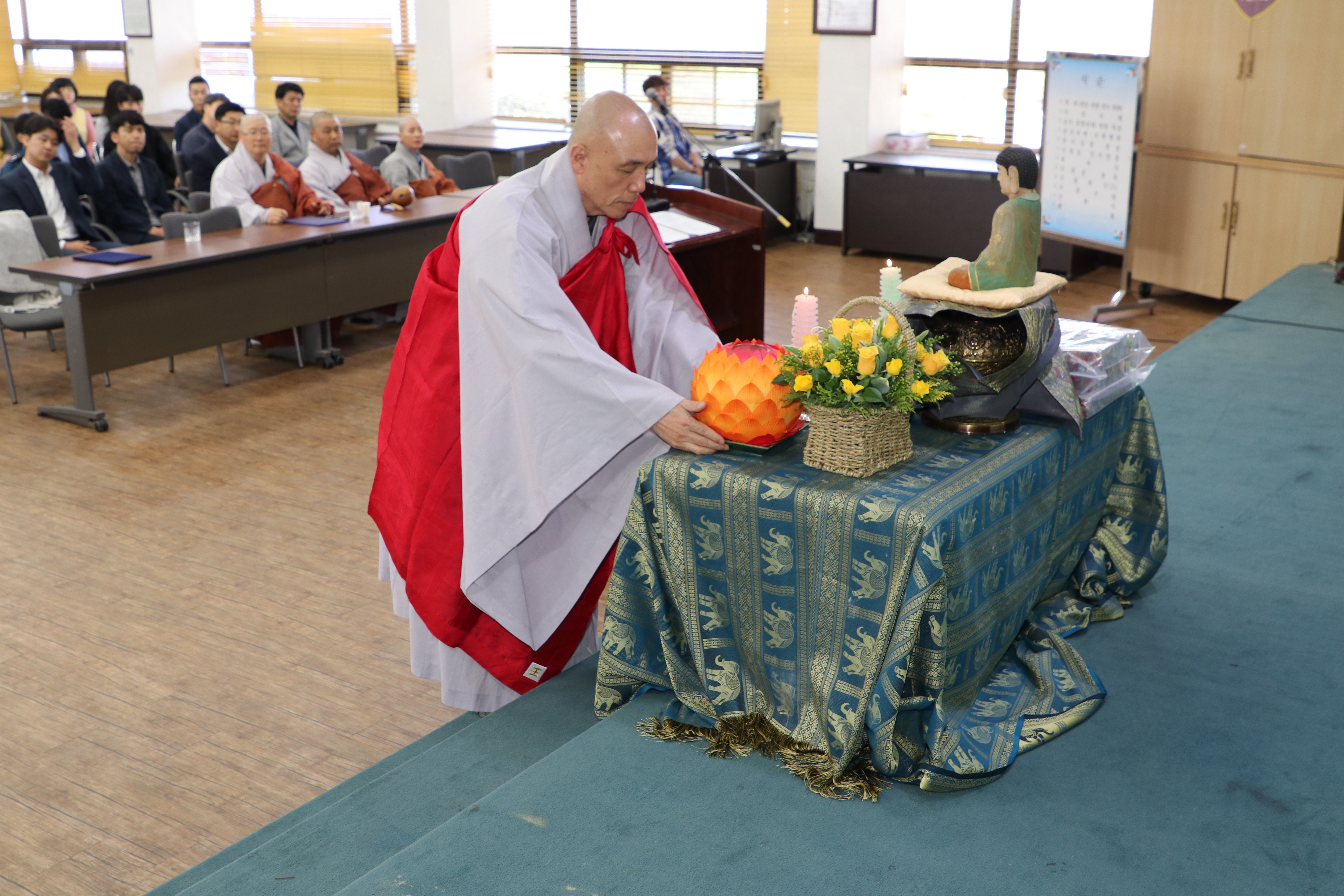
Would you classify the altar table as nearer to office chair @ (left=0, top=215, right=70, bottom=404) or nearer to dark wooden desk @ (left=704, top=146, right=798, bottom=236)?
office chair @ (left=0, top=215, right=70, bottom=404)

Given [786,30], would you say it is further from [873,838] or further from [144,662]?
[873,838]

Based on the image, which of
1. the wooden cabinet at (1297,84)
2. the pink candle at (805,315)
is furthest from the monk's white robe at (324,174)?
the wooden cabinet at (1297,84)

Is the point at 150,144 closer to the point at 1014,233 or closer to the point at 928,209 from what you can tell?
the point at 928,209

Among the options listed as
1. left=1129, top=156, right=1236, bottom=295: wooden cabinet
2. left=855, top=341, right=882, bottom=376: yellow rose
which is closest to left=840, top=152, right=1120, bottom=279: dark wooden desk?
left=1129, top=156, right=1236, bottom=295: wooden cabinet

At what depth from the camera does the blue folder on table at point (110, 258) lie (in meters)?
4.90

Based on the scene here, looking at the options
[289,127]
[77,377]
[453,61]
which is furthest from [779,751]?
[453,61]

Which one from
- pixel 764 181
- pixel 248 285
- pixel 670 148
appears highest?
pixel 670 148

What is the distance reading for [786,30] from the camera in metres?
8.74

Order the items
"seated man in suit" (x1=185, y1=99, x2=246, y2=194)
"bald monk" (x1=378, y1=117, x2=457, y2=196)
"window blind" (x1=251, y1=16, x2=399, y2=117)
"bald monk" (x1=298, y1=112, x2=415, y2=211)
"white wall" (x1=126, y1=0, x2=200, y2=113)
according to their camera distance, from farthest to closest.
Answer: "white wall" (x1=126, y1=0, x2=200, y2=113), "window blind" (x1=251, y1=16, x2=399, y2=117), "seated man in suit" (x1=185, y1=99, x2=246, y2=194), "bald monk" (x1=378, y1=117, x2=457, y2=196), "bald monk" (x1=298, y1=112, x2=415, y2=211)

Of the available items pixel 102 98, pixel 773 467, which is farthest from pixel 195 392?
pixel 102 98

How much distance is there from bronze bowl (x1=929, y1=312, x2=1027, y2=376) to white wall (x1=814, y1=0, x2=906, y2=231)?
21.5 ft

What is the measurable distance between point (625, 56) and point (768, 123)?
160cm

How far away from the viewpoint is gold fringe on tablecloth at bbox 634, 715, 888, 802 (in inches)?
69.6

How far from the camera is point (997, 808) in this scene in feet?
5.70
